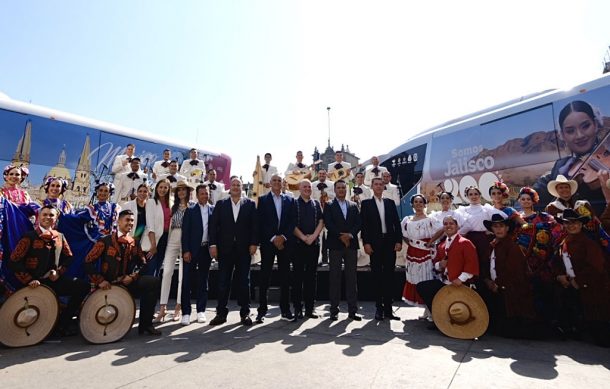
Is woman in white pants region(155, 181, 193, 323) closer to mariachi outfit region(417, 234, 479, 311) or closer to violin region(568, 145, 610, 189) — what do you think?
mariachi outfit region(417, 234, 479, 311)

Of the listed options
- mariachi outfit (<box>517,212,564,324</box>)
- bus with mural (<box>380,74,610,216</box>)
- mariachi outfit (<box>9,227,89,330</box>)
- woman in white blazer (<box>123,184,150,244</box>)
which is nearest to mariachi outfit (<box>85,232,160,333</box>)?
mariachi outfit (<box>9,227,89,330</box>)

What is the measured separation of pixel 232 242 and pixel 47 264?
2.01m

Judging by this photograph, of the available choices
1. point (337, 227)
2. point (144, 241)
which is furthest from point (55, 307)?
point (337, 227)

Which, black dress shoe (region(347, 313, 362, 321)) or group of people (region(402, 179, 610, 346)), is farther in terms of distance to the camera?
black dress shoe (region(347, 313, 362, 321))

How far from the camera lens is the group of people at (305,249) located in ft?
11.8

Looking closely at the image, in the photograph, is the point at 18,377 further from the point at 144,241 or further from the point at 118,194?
the point at 118,194

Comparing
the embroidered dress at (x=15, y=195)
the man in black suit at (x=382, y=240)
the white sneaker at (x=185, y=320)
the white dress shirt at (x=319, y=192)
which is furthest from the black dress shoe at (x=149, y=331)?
the white dress shirt at (x=319, y=192)

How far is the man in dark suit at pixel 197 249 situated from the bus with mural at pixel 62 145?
5725 mm

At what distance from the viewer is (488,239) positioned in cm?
426

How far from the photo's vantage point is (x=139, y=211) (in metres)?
4.60

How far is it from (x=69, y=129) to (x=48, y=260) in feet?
22.4

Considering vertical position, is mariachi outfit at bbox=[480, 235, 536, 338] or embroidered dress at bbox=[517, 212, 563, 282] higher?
embroidered dress at bbox=[517, 212, 563, 282]

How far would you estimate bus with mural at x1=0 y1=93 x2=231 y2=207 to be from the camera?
7.72 m

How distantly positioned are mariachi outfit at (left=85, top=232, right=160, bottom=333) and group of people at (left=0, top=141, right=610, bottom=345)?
0.01 meters
